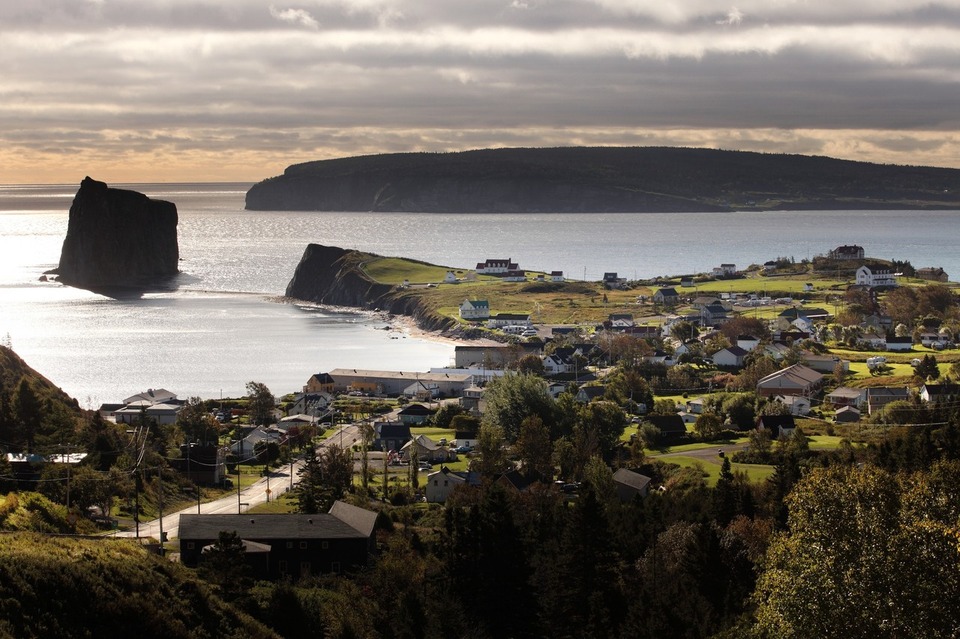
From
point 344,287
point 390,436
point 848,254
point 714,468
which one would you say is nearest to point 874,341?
point 714,468

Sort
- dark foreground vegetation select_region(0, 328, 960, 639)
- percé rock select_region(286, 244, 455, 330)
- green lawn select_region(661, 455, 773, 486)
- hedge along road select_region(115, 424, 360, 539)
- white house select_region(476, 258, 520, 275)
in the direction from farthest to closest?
white house select_region(476, 258, 520, 275) → percé rock select_region(286, 244, 455, 330) → green lawn select_region(661, 455, 773, 486) → hedge along road select_region(115, 424, 360, 539) → dark foreground vegetation select_region(0, 328, 960, 639)

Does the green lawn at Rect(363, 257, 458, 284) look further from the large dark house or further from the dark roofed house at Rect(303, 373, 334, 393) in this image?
the large dark house

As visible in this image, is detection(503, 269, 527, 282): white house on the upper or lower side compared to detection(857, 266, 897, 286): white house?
lower

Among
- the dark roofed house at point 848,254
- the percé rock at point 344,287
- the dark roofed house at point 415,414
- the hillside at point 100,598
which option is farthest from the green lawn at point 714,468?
the dark roofed house at point 848,254

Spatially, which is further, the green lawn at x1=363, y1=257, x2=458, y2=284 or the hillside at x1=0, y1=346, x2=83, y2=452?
the green lawn at x1=363, y1=257, x2=458, y2=284

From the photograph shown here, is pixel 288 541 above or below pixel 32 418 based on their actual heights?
below

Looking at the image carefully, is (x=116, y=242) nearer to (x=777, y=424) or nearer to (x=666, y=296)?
(x=666, y=296)

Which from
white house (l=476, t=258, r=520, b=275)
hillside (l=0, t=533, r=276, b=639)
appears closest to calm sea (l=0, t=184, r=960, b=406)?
white house (l=476, t=258, r=520, b=275)
